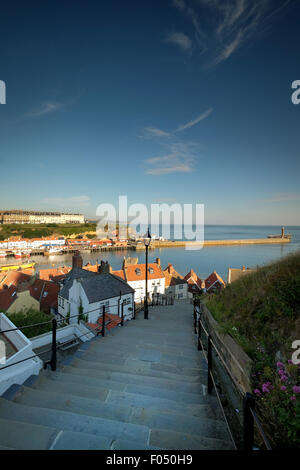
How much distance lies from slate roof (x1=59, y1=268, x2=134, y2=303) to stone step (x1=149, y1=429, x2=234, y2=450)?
17.0 metres

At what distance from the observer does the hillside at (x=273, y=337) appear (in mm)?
2484

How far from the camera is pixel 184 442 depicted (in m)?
2.38

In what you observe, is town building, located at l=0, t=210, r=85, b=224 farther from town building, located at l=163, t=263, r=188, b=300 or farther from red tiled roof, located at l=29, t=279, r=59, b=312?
town building, located at l=163, t=263, r=188, b=300

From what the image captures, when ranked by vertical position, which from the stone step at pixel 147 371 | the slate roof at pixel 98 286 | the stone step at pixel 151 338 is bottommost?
the slate roof at pixel 98 286

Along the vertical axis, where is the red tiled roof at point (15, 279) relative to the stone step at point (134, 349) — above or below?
below

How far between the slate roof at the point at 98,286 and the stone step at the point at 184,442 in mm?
17005

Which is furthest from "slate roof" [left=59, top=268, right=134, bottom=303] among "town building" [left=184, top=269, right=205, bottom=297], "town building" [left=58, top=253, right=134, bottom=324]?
"town building" [left=184, top=269, right=205, bottom=297]

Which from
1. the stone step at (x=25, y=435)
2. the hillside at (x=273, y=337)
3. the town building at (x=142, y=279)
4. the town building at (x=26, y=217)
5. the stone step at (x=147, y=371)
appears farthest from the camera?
the town building at (x=26, y=217)

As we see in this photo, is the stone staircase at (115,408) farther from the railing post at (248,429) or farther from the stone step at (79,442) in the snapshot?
the railing post at (248,429)

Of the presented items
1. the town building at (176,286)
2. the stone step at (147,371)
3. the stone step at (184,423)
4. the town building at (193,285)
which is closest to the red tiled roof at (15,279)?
the town building at (176,286)

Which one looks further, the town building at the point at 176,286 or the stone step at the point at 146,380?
the town building at the point at 176,286

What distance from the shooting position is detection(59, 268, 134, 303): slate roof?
19.9 metres
